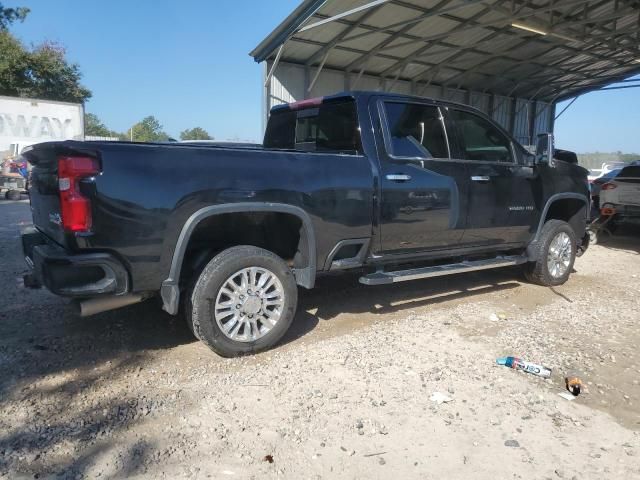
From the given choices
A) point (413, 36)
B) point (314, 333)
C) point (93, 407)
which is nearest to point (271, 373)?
point (314, 333)

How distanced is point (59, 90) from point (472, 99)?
30.0 metres

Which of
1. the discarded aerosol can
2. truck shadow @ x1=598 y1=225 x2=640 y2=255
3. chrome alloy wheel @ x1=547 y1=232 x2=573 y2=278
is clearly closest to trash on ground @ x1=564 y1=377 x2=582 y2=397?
the discarded aerosol can

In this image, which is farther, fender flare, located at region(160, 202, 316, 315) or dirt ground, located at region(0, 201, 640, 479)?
fender flare, located at region(160, 202, 316, 315)

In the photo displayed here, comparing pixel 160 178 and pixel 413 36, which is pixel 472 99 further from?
pixel 160 178

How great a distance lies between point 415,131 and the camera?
473cm

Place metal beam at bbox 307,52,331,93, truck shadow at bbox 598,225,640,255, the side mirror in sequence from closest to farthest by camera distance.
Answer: the side mirror < truck shadow at bbox 598,225,640,255 < metal beam at bbox 307,52,331,93

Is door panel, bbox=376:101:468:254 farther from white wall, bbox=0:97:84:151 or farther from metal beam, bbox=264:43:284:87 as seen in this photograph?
white wall, bbox=0:97:84:151

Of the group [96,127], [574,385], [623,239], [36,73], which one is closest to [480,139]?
[574,385]

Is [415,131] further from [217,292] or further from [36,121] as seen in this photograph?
[36,121]

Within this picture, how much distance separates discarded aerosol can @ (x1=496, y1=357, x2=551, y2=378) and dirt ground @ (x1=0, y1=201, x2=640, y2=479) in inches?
2.2

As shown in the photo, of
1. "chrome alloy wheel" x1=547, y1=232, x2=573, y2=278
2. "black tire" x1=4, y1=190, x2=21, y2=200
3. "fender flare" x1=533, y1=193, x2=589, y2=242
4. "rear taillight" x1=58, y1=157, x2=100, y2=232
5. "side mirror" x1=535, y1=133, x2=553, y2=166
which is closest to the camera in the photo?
"rear taillight" x1=58, y1=157, x2=100, y2=232

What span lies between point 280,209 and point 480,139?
265 cm

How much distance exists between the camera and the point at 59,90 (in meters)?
37.0

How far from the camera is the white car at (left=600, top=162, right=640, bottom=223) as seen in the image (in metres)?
9.33
